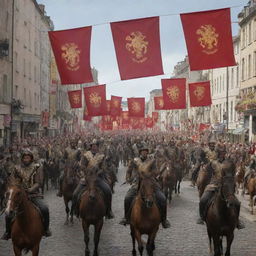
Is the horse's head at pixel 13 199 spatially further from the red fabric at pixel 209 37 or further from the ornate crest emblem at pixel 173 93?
the ornate crest emblem at pixel 173 93

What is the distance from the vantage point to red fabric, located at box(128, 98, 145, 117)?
46375mm

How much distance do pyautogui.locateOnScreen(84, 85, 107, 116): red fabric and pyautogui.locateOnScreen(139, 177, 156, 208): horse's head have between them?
77.6ft

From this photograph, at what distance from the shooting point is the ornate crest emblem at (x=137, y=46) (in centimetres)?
1689

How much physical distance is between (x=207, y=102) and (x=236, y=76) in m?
21.1

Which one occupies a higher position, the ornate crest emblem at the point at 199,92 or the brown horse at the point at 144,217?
the ornate crest emblem at the point at 199,92

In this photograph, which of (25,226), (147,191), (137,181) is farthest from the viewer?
(137,181)

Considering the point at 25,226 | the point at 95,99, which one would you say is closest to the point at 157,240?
the point at 25,226

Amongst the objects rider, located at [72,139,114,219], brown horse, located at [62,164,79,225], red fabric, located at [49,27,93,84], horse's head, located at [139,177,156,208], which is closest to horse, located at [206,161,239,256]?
horse's head, located at [139,177,156,208]

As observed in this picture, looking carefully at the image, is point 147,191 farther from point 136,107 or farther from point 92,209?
point 136,107

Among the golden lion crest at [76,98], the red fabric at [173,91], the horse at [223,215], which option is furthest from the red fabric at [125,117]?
the horse at [223,215]

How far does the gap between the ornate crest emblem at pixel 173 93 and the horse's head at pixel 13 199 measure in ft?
72.6

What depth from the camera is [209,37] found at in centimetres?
1658

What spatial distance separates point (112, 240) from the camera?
1299 cm

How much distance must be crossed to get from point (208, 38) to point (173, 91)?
46.0 ft
